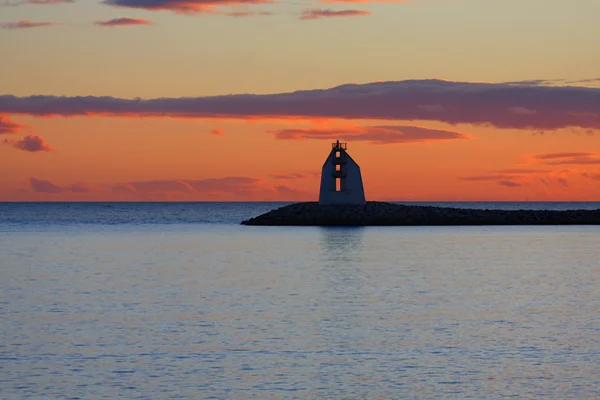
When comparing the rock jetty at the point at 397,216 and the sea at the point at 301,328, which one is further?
the rock jetty at the point at 397,216

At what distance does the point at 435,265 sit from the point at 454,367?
27983mm

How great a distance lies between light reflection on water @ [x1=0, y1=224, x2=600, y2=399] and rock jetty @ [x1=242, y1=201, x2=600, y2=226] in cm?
4390

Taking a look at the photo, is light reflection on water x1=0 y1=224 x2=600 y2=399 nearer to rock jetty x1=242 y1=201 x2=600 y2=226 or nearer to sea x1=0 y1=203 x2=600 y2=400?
sea x1=0 y1=203 x2=600 y2=400

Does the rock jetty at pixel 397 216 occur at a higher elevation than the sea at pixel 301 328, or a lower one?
higher

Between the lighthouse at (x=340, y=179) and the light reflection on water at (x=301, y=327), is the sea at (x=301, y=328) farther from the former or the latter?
the lighthouse at (x=340, y=179)

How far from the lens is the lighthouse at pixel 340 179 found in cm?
9438

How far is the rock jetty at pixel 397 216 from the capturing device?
9806 centimetres

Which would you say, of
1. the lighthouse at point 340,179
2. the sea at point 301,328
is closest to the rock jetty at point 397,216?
the lighthouse at point 340,179

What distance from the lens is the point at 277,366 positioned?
2098 cm

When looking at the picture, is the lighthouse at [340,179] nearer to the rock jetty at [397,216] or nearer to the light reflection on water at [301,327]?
the rock jetty at [397,216]

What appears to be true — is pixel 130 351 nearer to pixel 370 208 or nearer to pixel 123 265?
pixel 123 265

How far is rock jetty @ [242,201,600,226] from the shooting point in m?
98.1

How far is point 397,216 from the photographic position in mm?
104688

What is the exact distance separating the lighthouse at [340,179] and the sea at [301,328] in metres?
40.9
